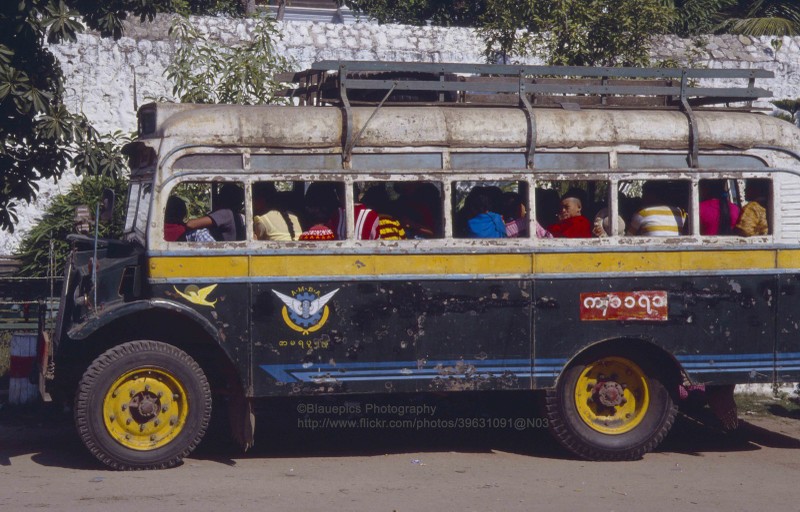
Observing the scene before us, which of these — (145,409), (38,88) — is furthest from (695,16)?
(145,409)

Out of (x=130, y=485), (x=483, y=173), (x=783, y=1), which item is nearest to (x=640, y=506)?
(x=483, y=173)

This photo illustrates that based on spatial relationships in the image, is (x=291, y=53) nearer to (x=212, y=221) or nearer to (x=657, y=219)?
(x=212, y=221)

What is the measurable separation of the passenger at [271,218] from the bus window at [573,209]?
185 centimetres

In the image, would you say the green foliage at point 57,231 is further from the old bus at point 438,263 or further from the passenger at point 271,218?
the passenger at point 271,218

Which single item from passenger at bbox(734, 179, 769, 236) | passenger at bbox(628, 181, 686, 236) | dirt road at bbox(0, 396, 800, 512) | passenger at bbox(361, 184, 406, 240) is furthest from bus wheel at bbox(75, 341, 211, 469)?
passenger at bbox(734, 179, 769, 236)

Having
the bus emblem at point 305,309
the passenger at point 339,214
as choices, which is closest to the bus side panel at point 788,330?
the passenger at point 339,214

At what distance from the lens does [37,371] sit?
810 cm

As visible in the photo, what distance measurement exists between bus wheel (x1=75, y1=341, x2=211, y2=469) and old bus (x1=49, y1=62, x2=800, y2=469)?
14mm

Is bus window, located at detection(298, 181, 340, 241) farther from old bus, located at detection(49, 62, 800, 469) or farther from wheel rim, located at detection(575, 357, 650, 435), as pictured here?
wheel rim, located at detection(575, 357, 650, 435)

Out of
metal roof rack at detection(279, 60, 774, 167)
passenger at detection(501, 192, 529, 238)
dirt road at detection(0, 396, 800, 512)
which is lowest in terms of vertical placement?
dirt road at detection(0, 396, 800, 512)

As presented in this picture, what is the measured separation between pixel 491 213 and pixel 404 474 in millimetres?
1991

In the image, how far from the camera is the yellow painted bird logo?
7.53m

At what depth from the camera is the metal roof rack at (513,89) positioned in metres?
7.90

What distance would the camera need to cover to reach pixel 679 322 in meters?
8.16
